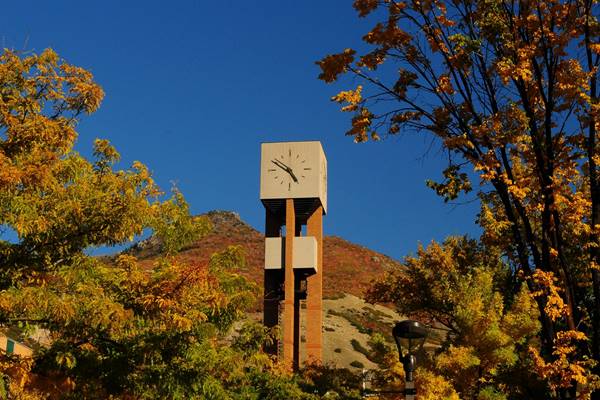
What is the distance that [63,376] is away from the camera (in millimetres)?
11336

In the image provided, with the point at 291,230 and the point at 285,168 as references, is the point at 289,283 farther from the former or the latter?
the point at 285,168

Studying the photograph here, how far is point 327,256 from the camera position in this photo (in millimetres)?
90000

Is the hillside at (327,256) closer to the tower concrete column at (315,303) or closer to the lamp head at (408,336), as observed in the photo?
the tower concrete column at (315,303)

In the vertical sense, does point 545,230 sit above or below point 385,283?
below

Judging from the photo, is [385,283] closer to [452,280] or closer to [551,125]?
[452,280]

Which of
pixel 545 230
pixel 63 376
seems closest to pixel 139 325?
pixel 63 376

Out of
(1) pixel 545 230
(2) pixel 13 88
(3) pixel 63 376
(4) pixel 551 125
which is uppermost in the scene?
(2) pixel 13 88

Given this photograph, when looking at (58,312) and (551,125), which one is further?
(551,125)

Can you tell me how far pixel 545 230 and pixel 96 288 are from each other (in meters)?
6.00

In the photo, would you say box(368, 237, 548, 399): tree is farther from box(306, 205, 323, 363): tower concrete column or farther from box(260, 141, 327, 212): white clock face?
box(260, 141, 327, 212): white clock face

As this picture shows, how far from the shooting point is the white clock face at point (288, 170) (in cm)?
2958

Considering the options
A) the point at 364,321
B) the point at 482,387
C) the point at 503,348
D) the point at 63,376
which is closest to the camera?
the point at 63,376

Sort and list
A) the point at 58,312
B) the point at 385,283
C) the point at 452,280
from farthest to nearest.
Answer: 1. the point at 385,283
2. the point at 452,280
3. the point at 58,312

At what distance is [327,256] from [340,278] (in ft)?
35.4
